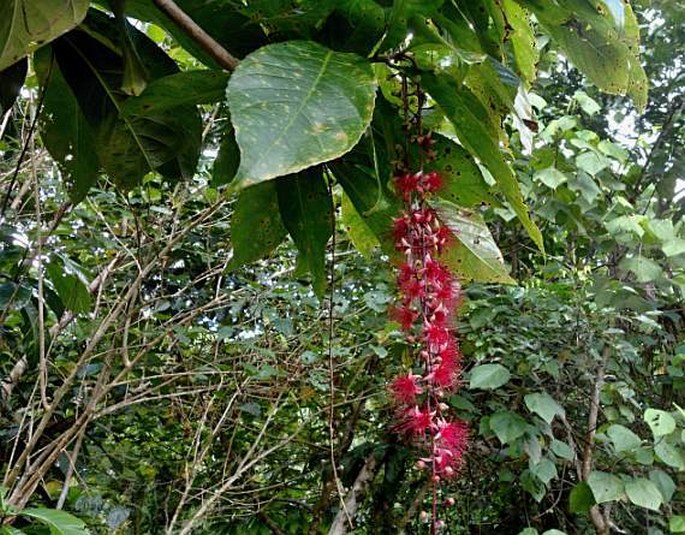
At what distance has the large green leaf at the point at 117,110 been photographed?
522 mm

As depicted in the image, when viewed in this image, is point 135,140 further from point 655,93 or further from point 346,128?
point 655,93

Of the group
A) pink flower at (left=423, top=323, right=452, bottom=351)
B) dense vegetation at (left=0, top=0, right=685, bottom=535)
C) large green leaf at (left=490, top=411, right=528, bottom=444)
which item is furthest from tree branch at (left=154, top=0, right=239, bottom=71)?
large green leaf at (left=490, top=411, right=528, bottom=444)

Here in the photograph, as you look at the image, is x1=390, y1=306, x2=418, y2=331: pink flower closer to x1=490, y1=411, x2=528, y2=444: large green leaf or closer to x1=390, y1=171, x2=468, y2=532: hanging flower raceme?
x1=390, y1=171, x2=468, y2=532: hanging flower raceme

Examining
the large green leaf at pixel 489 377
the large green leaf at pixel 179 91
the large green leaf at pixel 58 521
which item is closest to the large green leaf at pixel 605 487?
the large green leaf at pixel 489 377

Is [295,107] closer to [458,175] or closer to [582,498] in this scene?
[458,175]

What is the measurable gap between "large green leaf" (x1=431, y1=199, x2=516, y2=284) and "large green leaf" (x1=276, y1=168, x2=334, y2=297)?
0.08 metres

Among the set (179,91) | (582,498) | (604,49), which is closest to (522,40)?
(604,49)

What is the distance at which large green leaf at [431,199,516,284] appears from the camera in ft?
1.73

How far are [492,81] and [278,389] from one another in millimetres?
1458

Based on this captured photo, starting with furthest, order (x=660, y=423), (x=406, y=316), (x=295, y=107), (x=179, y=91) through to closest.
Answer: (x=660, y=423), (x=406, y=316), (x=179, y=91), (x=295, y=107)

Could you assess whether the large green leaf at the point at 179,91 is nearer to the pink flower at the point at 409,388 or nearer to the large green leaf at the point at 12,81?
the large green leaf at the point at 12,81

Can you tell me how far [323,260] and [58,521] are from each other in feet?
1.70

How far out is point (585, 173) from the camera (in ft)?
5.73

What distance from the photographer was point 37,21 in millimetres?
381
